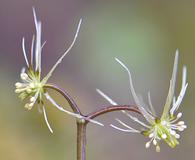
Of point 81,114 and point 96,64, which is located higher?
point 96,64

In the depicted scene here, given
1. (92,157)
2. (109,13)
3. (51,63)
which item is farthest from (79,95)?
(109,13)

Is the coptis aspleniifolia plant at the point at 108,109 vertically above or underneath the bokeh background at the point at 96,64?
underneath

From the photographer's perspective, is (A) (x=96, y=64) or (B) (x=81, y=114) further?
(A) (x=96, y=64)

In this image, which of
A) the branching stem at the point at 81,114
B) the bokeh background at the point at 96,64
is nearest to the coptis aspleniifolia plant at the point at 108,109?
the branching stem at the point at 81,114

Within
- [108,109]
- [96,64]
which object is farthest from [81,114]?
[96,64]

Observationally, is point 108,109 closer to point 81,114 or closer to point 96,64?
point 81,114

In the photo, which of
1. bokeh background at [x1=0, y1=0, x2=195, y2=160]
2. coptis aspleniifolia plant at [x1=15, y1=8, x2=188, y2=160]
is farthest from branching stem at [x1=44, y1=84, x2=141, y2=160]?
bokeh background at [x1=0, y1=0, x2=195, y2=160]

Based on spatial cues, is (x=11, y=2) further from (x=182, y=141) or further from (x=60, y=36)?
(x=182, y=141)

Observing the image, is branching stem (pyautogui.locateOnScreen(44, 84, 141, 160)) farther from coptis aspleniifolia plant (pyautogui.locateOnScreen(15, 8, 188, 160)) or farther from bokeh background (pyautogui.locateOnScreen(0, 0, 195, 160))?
bokeh background (pyautogui.locateOnScreen(0, 0, 195, 160))

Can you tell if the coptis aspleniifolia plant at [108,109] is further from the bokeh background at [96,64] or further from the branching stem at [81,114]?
the bokeh background at [96,64]
